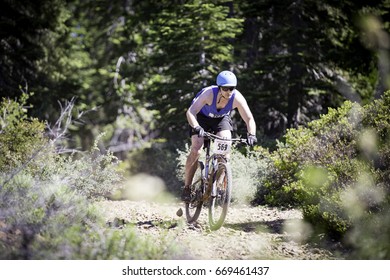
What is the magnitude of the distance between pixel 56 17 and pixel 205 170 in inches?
493

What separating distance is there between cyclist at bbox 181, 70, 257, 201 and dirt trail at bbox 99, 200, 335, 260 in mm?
1124

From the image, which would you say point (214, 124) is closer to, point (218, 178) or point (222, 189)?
point (218, 178)

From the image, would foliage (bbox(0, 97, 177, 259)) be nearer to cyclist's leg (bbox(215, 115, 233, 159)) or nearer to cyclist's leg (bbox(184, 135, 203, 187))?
cyclist's leg (bbox(184, 135, 203, 187))

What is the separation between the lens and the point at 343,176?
7.21 m

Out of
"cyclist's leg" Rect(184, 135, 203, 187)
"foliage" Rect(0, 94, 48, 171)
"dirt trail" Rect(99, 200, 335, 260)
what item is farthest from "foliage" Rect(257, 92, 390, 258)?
"foliage" Rect(0, 94, 48, 171)

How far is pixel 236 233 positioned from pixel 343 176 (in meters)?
1.83

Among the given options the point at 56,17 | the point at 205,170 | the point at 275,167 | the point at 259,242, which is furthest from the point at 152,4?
the point at 259,242

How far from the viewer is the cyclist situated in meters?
6.70

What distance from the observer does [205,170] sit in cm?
713

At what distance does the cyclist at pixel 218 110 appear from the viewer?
6.70 m

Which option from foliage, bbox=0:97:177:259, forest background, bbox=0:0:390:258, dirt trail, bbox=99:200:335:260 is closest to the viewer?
foliage, bbox=0:97:177:259

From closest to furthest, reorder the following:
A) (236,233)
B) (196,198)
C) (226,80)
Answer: (226,80) < (236,233) < (196,198)

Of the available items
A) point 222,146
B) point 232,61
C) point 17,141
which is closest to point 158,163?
point 232,61

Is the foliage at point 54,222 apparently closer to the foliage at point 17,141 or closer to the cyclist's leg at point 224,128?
the foliage at point 17,141
